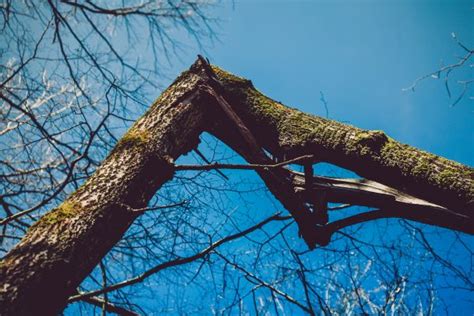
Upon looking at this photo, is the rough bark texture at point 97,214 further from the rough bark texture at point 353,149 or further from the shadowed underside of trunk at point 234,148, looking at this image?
the rough bark texture at point 353,149

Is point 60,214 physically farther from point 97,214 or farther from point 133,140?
point 133,140

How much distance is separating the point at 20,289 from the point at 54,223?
0.36 m

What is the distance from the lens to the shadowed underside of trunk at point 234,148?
1559 millimetres

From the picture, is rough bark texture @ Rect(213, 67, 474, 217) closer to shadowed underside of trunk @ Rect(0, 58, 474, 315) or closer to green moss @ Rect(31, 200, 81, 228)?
shadowed underside of trunk @ Rect(0, 58, 474, 315)

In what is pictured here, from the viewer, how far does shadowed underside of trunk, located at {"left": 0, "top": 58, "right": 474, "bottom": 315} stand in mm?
1559

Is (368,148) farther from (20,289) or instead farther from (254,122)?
(20,289)

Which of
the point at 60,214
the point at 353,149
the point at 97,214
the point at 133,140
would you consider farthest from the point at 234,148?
the point at 60,214

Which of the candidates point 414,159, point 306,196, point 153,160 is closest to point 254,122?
point 306,196

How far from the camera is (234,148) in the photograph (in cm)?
267

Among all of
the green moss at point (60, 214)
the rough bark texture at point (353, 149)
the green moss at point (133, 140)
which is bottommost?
the green moss at point (60, 214)

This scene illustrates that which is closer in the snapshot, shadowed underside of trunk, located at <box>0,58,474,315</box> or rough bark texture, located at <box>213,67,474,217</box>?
shadowed underside of trunk, located at <box>0,58,474,315</box>

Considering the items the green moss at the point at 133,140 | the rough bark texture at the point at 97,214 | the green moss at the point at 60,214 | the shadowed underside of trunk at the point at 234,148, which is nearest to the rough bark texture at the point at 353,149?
the shadowed underside of trunk at the point at 234,148

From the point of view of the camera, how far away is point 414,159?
7.38 ft

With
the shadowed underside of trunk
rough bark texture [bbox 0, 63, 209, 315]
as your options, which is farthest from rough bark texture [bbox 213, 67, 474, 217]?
rough bark texture [bbox 0, 63, 209, 315]
